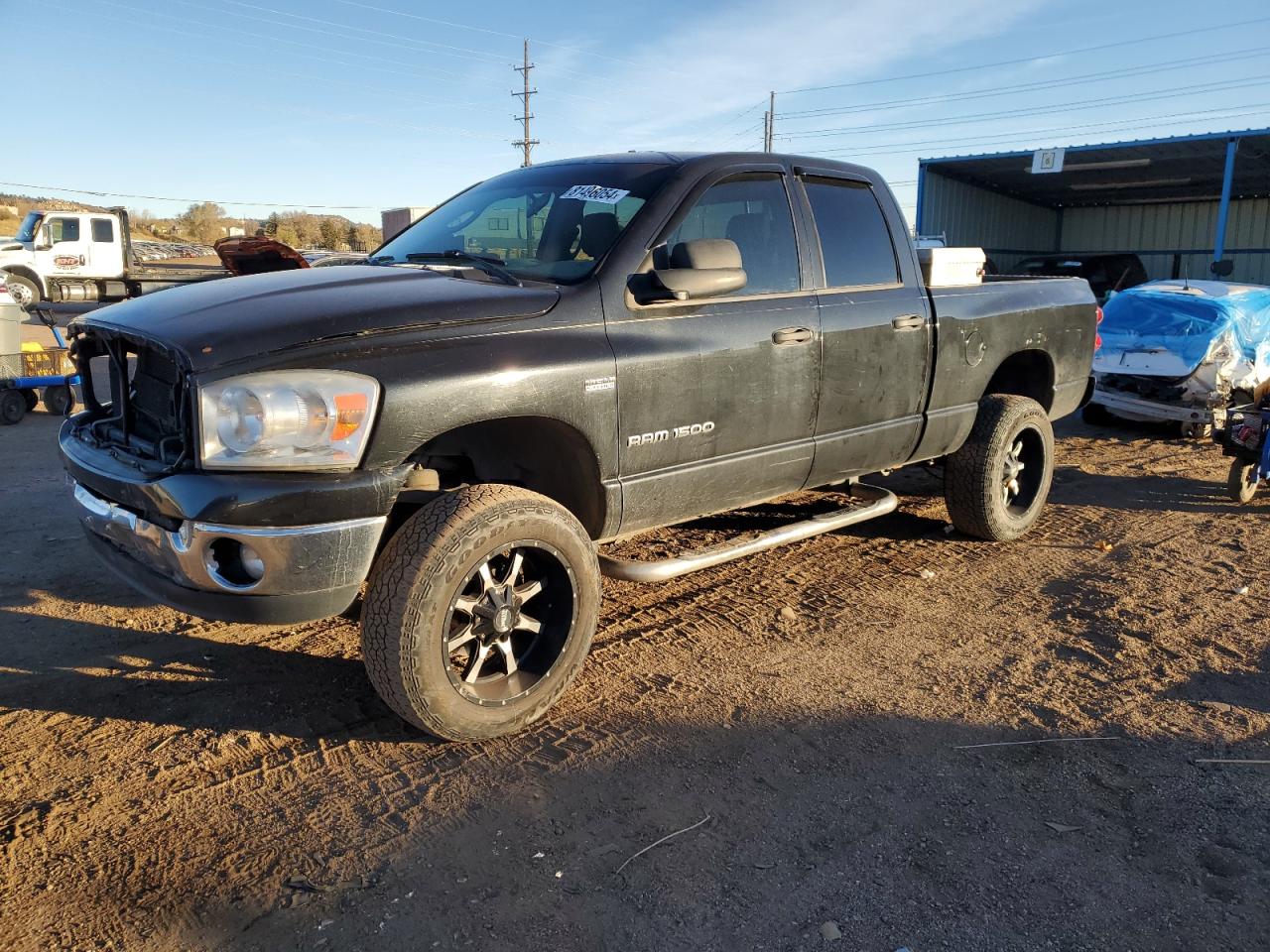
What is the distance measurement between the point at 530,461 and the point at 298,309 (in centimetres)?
100

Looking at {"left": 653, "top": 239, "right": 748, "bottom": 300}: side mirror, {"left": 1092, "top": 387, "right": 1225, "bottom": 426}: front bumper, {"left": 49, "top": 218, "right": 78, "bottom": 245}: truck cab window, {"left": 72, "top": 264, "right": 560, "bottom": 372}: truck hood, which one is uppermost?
{"left": 49, "top": 218, "right": 78, "bottom": 245}: truck cab window

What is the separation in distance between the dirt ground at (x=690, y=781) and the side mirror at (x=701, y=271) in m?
1.51

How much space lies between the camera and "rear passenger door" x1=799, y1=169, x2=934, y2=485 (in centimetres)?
424

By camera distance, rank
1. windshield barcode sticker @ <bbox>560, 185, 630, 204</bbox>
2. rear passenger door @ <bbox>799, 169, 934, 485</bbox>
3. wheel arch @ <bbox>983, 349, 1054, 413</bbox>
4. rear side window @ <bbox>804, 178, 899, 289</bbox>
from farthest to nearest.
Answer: wheel arch @ <bbox>983, 349, 1054, 413</bbox> < rear side window @ <bbox>804, 178, 899, 289</bbox> < rear passenger door @ <bbox>799, 169, 934, 485</bbox> < windshield barcode sticker @ <bbox>560, 185, 630, 204</bbox>

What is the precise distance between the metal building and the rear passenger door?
17.3 metres

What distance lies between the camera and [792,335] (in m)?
3.97

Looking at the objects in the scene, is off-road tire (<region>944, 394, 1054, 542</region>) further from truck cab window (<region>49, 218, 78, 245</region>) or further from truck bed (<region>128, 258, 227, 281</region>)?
truck cab window (<region>49, 218, 78, 245</region>)

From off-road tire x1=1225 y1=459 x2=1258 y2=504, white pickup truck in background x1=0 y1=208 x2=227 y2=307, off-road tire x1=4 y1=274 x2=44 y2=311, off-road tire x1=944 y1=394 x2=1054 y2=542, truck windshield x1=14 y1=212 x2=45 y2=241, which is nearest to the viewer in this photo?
off-road tire x1=944 y1=394 x2=1054 y2=542

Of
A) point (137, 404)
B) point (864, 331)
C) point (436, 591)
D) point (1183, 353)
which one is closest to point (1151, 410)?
point (1183, 353)

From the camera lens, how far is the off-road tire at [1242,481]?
6328 mm

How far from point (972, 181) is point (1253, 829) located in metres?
24.2

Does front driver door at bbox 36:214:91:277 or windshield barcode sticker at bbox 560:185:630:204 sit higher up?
front driver door at bbox 36:214:91:277

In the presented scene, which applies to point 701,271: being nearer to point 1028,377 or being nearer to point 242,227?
point 1028,377

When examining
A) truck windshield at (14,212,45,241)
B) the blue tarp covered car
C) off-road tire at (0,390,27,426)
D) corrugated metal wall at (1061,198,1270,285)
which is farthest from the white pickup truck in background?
corrugated metal wall at (1061,198,1270,285)
